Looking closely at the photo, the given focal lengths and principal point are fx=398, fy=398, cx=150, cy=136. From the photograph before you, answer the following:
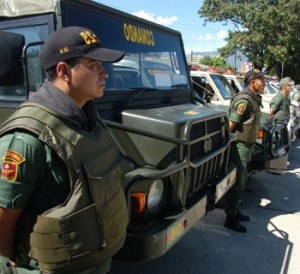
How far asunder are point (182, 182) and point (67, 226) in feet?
4.69

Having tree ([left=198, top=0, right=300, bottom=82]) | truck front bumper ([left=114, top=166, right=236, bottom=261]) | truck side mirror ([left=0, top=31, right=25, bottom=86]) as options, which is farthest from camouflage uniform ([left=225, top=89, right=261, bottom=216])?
tree ([left=198, top=0, right=300, bottom=82])

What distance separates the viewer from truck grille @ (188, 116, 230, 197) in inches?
124

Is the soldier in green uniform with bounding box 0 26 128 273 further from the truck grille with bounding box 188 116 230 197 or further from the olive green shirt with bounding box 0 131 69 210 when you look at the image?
the truck grille with bounding box 188 116 230 197

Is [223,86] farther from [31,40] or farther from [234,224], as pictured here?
[31,40]

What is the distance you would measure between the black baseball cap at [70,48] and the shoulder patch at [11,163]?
1.36ft

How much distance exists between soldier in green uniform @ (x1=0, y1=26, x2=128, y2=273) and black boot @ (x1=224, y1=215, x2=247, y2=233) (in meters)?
3.23

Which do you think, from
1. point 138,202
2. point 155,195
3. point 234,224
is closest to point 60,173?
point 138,202

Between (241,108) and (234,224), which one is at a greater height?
A: (241,108)

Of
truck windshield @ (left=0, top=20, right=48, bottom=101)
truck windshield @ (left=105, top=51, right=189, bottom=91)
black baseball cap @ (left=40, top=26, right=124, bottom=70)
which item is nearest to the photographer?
black baseball cap @ (left=40, top=26, right=124, bottom=70)

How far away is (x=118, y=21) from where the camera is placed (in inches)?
133

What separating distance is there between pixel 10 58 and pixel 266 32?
29623mm

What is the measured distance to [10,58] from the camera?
8.00ft

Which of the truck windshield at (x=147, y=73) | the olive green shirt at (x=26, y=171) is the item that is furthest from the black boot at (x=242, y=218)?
the olive green shirt at (x=26, y=171)

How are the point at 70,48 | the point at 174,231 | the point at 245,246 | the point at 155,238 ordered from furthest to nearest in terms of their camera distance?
the point at 245,246 → the point at 174,231 → the point at 155,238 → the point at 70,48
